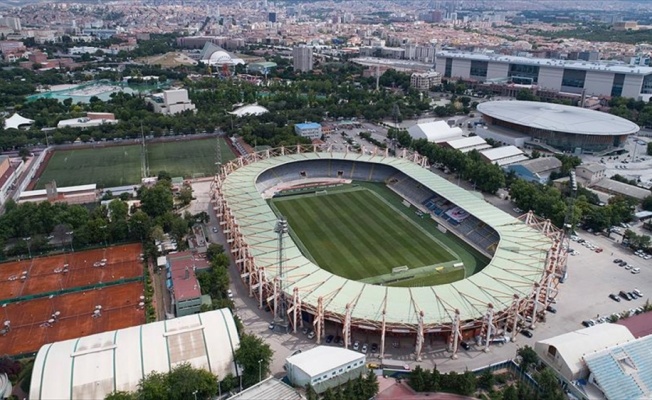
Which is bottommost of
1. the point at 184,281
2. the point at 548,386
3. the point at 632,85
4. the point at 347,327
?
the point at 548,386

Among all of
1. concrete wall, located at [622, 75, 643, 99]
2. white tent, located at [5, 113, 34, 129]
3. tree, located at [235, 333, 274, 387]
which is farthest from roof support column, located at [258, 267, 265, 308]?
concrete wall, located at [622, 75, 643, 99]

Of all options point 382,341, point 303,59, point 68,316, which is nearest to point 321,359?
point 382,341

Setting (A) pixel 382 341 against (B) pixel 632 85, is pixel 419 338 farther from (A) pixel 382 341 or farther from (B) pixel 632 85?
(B) pixel 632 85

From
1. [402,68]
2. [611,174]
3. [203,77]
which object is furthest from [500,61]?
[203,77]

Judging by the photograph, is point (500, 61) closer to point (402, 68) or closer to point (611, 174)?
point (402, 68)

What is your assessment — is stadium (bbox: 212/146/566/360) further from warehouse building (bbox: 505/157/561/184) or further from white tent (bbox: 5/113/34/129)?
white tent (bbox: 5/113/34/129)

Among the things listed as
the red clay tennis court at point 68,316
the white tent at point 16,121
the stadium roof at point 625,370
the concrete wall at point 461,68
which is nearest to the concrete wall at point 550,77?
the concrete wall at point 461,68
